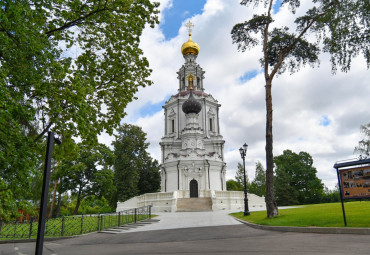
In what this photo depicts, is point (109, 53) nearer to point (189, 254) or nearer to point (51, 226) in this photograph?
point (189, 254)

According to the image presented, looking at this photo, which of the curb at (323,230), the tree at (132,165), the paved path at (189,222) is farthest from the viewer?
the tree at (132,165)

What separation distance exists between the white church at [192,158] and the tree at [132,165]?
383cm

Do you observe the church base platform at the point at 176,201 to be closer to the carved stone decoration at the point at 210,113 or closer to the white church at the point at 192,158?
the white church at the point at 192,158

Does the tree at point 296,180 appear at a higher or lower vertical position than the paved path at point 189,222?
higher

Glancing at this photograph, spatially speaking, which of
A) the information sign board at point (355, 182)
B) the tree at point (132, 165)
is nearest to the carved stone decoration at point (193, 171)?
the tree at point (132, 165)

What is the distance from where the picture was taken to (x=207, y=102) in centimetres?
5078

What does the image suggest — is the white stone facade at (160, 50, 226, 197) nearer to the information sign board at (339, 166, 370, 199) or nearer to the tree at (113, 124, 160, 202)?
the tree at (113, 124, 160, 202)

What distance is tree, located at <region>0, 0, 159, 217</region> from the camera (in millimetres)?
6332

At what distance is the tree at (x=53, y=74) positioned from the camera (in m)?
6.33

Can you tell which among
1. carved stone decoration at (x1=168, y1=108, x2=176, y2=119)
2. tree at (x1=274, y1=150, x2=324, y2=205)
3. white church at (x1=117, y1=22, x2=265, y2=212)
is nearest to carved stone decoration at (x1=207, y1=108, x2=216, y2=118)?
white church at (x1=117, y1=22, x2=265, y2=212)

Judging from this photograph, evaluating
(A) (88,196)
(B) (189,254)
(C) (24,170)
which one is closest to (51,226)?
(C) (24,170)

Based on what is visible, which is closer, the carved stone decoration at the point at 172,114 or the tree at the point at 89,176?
the tree at the point at 89,176

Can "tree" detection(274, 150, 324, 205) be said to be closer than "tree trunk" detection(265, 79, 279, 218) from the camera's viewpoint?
No

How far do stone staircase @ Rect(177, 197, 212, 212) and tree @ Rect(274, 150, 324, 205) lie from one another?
66.3 feet
